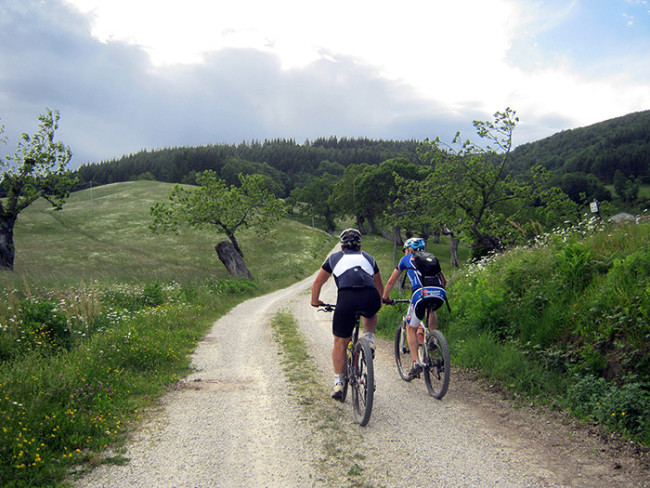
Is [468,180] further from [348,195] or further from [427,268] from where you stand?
[348,195]

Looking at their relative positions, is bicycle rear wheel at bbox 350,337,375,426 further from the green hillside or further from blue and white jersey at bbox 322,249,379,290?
the green hillside

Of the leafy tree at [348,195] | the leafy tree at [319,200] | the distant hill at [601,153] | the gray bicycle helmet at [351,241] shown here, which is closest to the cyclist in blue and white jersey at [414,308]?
the gray bicycle helmet at [351,241]

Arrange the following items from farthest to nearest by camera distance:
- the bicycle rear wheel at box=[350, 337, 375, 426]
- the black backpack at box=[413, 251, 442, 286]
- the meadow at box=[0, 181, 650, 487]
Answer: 1. the black backpack at box=[413, 251, 442, 286]
2. the bicycle rear wheel at box=[350, 337, 375, 426]
3. the meadow at box=[0, 181, 650, 487]

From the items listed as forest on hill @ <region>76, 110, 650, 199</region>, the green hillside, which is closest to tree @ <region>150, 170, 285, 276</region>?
the green hillside

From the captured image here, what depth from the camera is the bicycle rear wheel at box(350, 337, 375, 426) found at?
4.87 metres

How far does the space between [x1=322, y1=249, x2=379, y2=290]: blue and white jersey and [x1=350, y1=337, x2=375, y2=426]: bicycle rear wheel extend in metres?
0.75

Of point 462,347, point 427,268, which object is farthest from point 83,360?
point 462,347

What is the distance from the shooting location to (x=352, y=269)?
5375mm

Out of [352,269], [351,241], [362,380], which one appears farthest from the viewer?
[351,241]

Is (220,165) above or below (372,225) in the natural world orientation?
above

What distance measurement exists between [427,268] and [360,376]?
2.02 m

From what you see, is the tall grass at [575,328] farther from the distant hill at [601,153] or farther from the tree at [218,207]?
the distant hill at [601,153]

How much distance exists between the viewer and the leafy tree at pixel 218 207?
103ft

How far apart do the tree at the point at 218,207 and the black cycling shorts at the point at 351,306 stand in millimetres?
24447
